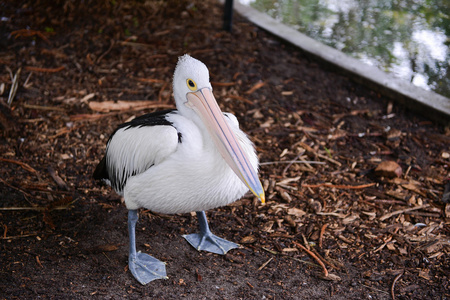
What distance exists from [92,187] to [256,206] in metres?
1.28

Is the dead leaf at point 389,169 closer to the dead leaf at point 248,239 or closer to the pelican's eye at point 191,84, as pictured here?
the dead leaf at point 248,239

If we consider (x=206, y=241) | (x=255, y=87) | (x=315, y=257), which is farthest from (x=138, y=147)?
(x=255, y=87)

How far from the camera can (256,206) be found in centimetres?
356

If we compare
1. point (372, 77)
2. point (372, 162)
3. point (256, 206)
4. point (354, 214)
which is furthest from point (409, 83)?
point (256, 206)

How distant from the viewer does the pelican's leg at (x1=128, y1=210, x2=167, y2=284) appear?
2.78 m

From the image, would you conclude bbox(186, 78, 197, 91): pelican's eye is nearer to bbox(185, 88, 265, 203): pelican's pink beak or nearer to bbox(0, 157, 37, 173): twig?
bbox(185, 88, 265, 203): pelican's pink beak

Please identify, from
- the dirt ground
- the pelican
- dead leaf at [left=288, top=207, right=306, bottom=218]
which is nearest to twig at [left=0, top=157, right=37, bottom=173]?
the dirt ground

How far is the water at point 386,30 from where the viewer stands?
5.58 m

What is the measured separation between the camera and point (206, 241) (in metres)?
3.15

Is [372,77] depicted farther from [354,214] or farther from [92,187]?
[92,187]

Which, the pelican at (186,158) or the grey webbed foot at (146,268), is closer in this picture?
the pelican at (186,158)

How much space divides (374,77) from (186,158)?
3.20 meters

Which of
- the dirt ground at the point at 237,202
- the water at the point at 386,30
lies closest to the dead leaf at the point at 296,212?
the dirt ground at the point at 237,202

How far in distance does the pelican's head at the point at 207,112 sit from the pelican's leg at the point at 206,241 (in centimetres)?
77
